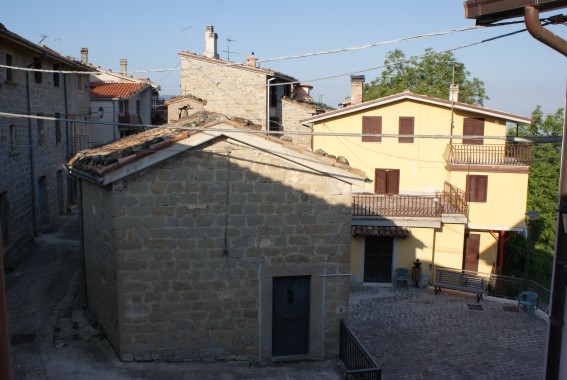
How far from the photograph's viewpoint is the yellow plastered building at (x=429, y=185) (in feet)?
67.4

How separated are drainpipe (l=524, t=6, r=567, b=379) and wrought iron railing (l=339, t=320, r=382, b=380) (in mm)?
2933

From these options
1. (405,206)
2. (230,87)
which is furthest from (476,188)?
(230,87)

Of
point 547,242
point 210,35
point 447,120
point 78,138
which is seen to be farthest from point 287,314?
point 547,242

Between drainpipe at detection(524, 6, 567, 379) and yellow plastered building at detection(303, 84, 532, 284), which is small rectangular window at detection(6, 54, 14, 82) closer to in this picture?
yellow plastered building at detection(303, 84, 532, 284)

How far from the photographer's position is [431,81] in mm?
47969

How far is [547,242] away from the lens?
37.1 m

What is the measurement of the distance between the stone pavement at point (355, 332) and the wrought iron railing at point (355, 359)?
312 mm

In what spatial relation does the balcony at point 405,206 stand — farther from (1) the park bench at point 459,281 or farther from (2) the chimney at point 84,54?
(2) the chimney at point 84,54

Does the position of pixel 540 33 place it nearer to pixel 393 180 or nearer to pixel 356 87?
pixel 393 180

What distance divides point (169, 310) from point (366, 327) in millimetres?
6526

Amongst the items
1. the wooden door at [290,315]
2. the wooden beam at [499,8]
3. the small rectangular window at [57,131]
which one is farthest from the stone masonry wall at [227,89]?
the wooden beam at [499,8]

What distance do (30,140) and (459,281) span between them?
16.0 m

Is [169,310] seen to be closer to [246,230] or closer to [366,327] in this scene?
[246,230]

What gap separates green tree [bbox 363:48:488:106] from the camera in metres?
46.7
